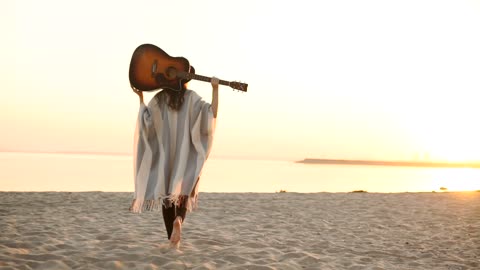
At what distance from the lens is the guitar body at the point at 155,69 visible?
481 cm

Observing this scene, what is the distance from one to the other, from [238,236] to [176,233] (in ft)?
5.65

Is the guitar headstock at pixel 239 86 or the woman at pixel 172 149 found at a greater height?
the guitar headstock at pixel 239 86

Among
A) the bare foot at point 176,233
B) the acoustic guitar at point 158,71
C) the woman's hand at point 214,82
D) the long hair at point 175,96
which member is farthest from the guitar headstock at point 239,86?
the bare foot at point 176,233

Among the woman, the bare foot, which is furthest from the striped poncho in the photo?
the bare foot

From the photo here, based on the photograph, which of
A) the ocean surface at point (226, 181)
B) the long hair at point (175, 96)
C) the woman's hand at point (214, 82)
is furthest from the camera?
the ocean surface at point (226, 181)

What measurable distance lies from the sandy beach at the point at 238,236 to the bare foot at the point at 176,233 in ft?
0.28

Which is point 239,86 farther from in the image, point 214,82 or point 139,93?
point 139,93

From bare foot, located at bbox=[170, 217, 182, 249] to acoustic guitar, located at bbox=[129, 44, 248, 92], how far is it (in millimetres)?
1348

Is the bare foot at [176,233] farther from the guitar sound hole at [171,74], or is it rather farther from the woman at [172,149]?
the guitar sound hole at [171,74]

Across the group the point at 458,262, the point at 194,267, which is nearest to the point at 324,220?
the point at 458,262

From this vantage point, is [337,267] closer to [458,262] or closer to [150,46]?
[458,262]

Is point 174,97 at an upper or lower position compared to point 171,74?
lower

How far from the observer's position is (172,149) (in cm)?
498

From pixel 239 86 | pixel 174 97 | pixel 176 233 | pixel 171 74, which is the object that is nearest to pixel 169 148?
pixel 174 97
